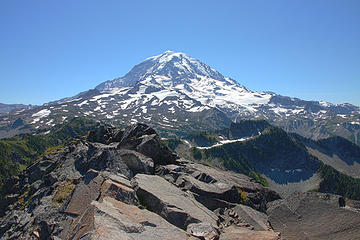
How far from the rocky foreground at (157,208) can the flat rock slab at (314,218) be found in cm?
6

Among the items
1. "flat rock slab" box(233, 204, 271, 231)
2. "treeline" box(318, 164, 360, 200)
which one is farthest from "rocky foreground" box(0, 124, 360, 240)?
"treeline" box(318, 164, 360, 200)

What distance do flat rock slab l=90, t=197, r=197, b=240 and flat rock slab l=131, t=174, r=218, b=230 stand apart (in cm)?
188

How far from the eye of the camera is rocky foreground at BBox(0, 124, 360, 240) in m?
13.2

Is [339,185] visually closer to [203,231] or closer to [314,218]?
[314,218]

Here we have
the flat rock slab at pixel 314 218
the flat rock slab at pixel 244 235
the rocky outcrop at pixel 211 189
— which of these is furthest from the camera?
the rocky outcrop at pixel 211 189

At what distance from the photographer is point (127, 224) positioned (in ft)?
39.7

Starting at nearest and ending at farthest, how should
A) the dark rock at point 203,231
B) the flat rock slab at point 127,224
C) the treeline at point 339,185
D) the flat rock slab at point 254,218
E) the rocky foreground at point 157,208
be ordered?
1. the flat rock slab at point 127,224
2. the rocky foreground at point 157,208
3. the dark rock at point 203,231
4. the flat rock slab at point 254,218
5. the treeline at point 339,185

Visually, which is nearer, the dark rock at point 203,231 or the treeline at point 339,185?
the dark rock at point 203,231

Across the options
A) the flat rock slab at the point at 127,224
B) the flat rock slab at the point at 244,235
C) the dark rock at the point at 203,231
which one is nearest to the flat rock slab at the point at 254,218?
the flat rock slab at the point at 244,235

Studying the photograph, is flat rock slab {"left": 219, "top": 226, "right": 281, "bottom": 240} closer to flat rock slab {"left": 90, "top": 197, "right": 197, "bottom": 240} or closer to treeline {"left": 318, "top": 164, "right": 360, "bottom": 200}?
flat rock slab {"left": 90, "top": 197, "right": 197, "bottom": 240}

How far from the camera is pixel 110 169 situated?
22.2m

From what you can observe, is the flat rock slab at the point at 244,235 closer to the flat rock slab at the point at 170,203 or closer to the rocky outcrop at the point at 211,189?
the flat rock slab at the point at 170,203

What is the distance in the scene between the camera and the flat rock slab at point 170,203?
16047 mm

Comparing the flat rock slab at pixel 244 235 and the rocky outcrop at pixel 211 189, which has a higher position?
the rocky outcrop at pixel 211 189
